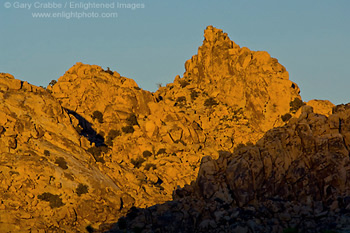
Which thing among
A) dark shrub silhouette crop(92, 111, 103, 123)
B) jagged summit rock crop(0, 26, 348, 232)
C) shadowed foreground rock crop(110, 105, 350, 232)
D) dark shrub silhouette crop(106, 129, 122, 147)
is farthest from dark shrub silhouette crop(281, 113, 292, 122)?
dark shrub silhouette crop(92, 111, 103, 123)

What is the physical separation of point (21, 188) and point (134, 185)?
1892 cm

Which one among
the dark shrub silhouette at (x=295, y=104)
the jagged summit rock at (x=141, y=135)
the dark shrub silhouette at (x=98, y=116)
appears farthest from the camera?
the dark shrub silhouette at (x=98, y=116)

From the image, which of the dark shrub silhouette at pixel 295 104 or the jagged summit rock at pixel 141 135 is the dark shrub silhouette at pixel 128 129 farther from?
the dark shrub silhouette at pixel 295 104

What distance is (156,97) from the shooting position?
142 metres

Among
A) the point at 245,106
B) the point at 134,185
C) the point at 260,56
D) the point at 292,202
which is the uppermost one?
the point at 260,56

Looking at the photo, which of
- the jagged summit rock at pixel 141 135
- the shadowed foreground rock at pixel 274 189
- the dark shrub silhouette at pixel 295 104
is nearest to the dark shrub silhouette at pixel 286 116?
the jagged summit rock at pixel 141 135

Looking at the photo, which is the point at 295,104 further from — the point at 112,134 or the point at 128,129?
the point at 112,134

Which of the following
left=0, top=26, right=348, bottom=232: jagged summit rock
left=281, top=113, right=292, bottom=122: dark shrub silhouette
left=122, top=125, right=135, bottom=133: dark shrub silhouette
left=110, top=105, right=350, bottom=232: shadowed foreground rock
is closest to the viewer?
left=110, top=105, right=350, bottom=232: shadowed foreground rock

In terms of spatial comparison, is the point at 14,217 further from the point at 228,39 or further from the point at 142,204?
the point at 228,39

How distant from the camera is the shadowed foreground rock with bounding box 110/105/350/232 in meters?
99.4

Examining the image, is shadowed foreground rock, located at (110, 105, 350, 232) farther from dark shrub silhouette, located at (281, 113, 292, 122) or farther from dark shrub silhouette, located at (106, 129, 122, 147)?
dark shrub silhouette, located at (106, 129, 122, 147)

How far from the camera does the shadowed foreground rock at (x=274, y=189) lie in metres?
99.4

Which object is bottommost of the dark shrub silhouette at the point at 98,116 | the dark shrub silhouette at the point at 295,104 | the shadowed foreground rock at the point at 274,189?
the shadowed foreground rock at the point at 274,189

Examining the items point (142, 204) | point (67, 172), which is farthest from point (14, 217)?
point (142, 204)
